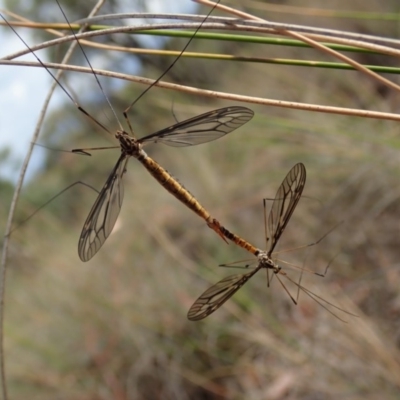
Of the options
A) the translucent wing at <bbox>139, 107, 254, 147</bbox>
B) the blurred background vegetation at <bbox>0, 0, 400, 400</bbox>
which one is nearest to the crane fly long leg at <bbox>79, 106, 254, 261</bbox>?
the translucent wing at <bbox>139, 107, 254, 147</bbox>

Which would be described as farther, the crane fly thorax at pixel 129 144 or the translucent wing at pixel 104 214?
the crane fly thorax at pixel 129 144

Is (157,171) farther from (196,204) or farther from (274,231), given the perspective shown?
(274,231)

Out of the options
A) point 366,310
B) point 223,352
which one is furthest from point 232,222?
point 366,310

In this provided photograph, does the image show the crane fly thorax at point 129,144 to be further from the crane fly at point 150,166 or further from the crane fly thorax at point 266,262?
the crane fly thorax at point 266,262

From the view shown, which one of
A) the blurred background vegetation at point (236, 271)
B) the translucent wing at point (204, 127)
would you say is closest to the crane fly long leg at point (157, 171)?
the translucent wing at point (204, 127)

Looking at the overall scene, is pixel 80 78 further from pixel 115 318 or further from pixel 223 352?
pixel 223 352
